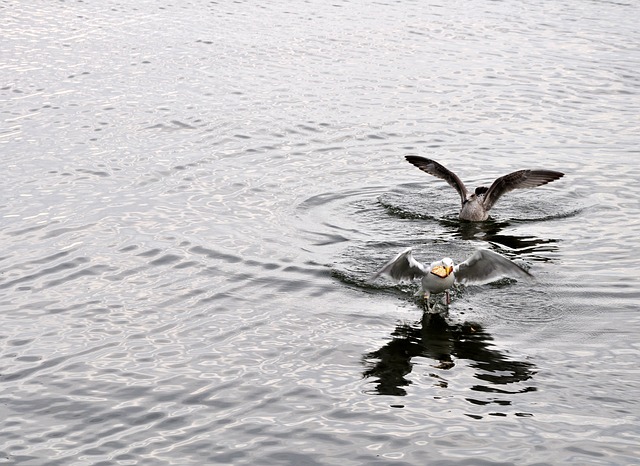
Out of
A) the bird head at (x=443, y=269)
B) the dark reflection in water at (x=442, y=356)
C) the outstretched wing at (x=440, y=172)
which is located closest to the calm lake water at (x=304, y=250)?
the dark reflection in water at (x=442, y=356)

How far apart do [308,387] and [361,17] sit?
24207mm

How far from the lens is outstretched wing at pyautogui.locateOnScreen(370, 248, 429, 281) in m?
12.9

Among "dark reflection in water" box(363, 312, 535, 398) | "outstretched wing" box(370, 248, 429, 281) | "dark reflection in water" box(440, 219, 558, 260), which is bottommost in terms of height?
"dark reflection in water" box(363, 312, 535, 398)

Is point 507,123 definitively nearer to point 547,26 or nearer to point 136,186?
point 136,186

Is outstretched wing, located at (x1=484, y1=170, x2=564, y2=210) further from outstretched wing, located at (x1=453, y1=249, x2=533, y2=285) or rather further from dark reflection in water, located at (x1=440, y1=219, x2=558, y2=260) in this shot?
outstretched wing, located at (x1=453, y1=249, x2=533, y2=285)

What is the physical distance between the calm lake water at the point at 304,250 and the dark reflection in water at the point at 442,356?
3 centimetres

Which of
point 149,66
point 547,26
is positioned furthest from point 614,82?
point 149,66

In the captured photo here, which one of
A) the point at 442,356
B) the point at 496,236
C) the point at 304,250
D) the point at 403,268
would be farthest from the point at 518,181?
the point at 442,356

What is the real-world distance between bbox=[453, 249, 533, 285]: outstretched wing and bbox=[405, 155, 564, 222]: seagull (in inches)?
Result: 131

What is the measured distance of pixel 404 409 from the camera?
1044 centimetres

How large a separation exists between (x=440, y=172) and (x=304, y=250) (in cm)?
376

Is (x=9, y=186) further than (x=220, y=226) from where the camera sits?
Yes

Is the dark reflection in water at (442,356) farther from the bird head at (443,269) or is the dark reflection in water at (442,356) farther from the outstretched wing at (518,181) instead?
the outstretched wing at (518,181)

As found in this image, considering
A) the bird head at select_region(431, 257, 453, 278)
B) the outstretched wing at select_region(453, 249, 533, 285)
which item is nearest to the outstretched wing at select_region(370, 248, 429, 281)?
the bird head at select_region(431, 257, 453, 278)
